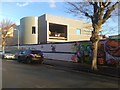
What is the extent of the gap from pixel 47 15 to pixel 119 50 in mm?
35413

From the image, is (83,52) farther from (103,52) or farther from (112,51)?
(112,51)

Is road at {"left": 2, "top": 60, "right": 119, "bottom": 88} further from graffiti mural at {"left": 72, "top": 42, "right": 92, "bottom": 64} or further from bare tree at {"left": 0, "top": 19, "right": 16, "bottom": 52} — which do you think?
bare tree at {"left": 0, "top": 19, "right": 16, "bottom": 52}

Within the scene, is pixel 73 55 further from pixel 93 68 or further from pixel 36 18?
pixel 36 18

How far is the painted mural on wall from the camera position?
24289mm

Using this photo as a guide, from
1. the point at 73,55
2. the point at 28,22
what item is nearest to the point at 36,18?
the point at 28,22

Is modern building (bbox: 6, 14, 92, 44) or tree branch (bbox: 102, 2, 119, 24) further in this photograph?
modern building (bbox: 6, 14, 92, 44)

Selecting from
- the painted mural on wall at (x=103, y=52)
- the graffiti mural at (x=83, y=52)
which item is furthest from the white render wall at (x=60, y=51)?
the painted mural on wall at (x=103, y=52)

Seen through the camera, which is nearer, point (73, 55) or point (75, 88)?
point (75, 88)

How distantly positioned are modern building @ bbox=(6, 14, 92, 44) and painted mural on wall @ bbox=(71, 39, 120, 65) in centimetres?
2593

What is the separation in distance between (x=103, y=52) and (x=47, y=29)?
31.7 m

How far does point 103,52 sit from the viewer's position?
1025 inches

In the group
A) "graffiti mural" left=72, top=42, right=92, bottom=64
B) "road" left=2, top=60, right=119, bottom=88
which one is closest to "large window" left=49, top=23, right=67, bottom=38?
"graffiti mural" left=72, top=42, right=92, bottom=64

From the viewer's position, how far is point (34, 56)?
93.4 feet

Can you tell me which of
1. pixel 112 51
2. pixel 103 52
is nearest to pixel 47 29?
pixel 103 52
